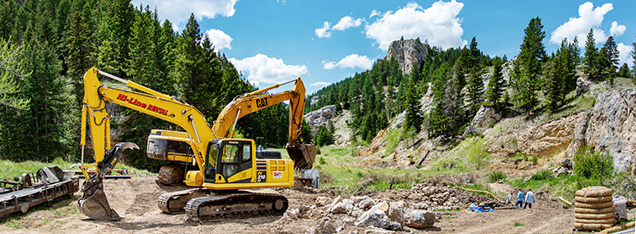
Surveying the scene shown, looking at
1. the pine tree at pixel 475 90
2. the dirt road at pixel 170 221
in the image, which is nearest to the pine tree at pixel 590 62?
the pine tree at pixel 475 90

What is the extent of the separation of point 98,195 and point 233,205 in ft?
12.8

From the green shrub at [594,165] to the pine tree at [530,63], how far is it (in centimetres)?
2796

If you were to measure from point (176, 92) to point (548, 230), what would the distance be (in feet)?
106

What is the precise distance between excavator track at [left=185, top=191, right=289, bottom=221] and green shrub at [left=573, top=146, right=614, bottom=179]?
2177 cm

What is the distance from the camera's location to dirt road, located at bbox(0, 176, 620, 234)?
10320 mm

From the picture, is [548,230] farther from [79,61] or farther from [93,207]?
[79,61]

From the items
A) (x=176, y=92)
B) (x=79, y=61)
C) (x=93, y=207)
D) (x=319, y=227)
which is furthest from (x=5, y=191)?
(x=79, y=61)

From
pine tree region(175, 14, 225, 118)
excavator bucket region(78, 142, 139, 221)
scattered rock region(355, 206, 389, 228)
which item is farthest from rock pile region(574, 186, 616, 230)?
pine tree region(175, 14, 225, 118)

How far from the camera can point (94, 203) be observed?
1095 centimetres

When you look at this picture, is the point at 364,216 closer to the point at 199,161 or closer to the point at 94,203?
the point at 199,161

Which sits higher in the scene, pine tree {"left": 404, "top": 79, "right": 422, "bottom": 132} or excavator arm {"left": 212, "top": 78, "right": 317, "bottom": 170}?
pine tree {"left": 404, "top": 79, "right": 422, "bottom": 132}

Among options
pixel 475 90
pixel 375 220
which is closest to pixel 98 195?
pixel 375 220

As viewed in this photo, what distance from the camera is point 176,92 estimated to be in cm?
3647

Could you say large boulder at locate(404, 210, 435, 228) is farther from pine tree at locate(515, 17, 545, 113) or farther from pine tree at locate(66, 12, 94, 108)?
pine tree at locate(515, 17, 545, 113)
